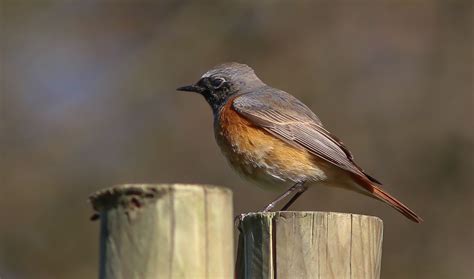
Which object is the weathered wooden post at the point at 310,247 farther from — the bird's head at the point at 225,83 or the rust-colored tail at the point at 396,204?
the bird's head at the point at 225,83

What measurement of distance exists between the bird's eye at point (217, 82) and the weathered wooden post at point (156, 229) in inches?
198

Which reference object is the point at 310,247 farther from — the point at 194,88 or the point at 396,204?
the point at 194,88

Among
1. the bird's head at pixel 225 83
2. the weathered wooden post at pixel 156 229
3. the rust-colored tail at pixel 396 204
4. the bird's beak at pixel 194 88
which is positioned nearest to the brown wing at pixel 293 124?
the rust-colored tail at pixel 396 204

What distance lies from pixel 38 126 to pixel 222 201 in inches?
388

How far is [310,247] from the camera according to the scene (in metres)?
3.71

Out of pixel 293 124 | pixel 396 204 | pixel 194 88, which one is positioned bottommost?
pixel 396 204

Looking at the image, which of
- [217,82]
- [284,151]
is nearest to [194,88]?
[217,82]

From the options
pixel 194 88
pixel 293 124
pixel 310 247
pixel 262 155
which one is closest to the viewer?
pixel 310 247

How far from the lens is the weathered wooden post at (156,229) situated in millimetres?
2895

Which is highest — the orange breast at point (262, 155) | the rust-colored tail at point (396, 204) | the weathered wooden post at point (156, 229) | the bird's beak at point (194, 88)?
the bird's beak at point (194, 88)

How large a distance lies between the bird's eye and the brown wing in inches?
20.7

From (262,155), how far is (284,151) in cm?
18

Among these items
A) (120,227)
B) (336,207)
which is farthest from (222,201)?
(336,207)

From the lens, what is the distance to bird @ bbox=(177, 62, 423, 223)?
6781 millimetres
